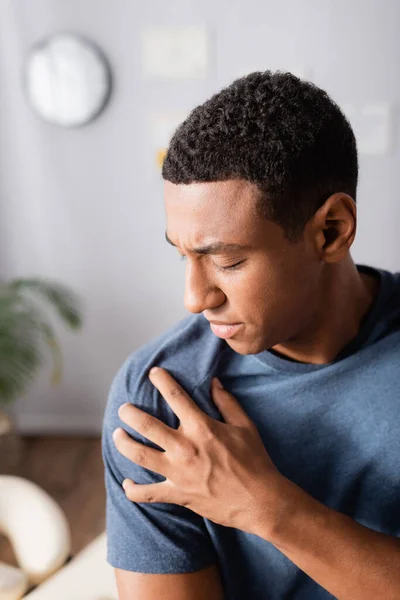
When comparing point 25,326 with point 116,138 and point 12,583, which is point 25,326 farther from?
point 12,583

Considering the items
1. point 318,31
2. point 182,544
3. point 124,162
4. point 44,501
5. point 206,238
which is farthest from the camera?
point 124,162

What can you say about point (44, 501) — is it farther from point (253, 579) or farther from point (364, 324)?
point (364, 324)

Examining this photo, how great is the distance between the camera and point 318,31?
3.21 metres

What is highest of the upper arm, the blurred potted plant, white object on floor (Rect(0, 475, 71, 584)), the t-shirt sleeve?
the t-shirt sleeve

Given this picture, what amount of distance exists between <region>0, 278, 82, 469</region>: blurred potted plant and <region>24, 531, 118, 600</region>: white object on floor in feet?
5.08

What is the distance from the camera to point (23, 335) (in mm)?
3322

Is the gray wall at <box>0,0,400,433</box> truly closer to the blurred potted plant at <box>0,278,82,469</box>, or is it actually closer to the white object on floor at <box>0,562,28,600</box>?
the blurred potted plant at <box>0,278,82,469</box>

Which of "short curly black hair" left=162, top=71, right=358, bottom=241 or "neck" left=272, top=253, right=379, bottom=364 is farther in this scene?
"neck" left=272, top=253, right=379, bottom=364

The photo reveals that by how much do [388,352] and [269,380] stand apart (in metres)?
0.19

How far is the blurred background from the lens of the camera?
10.6 ft

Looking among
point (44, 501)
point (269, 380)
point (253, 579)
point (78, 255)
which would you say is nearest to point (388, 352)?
point (269, 380)

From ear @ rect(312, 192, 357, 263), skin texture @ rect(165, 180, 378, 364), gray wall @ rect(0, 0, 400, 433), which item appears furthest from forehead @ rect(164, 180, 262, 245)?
gray wall @ rect(0, 0, 400, 433)

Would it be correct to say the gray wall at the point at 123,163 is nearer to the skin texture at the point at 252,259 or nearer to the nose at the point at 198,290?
the skin texture at the point at 252,259

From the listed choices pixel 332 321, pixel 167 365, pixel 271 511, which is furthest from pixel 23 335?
pixel 271 511
